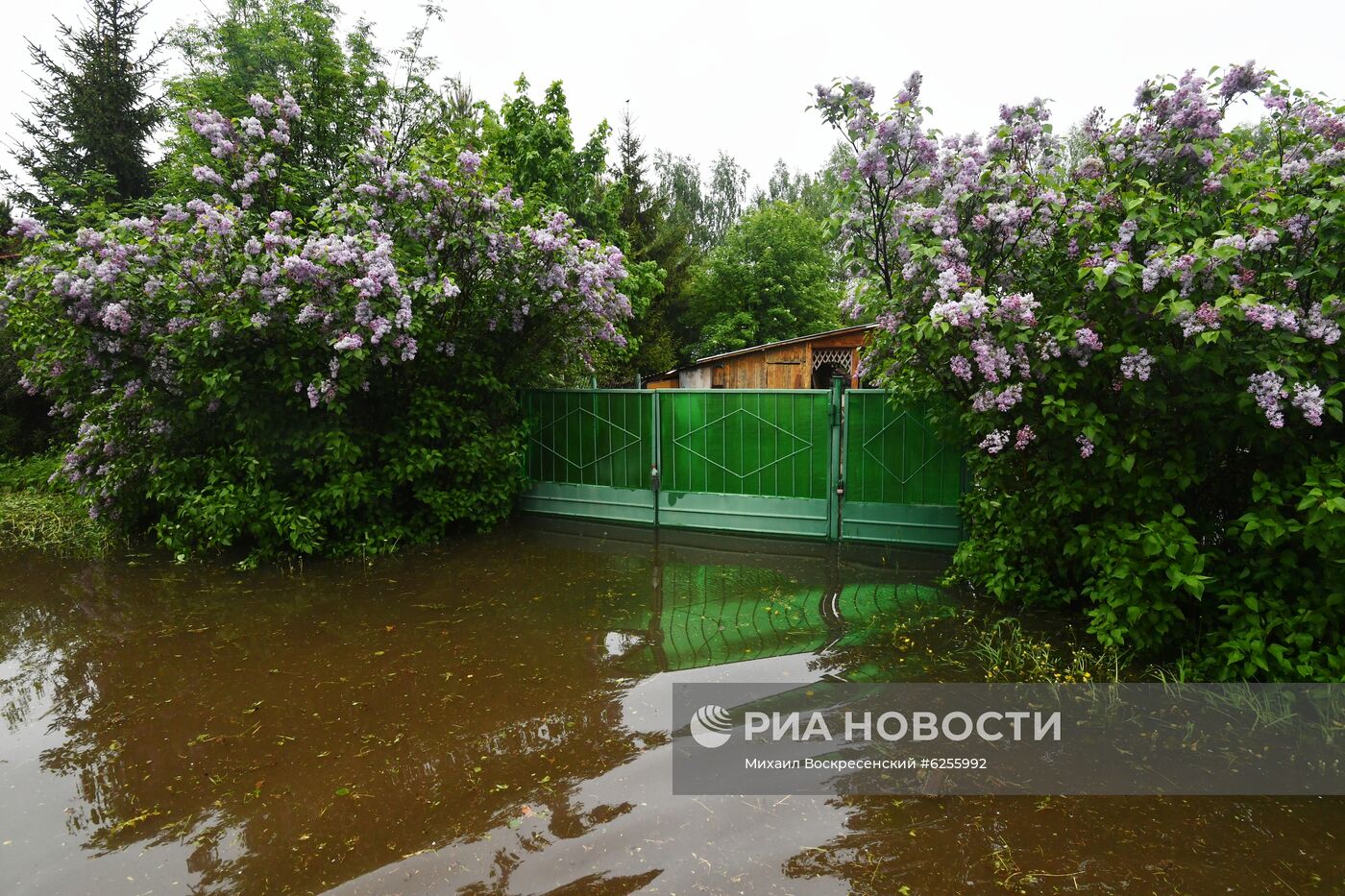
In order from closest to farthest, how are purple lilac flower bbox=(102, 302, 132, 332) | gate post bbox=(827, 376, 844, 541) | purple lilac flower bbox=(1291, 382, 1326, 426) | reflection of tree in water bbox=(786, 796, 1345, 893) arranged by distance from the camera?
reflection of tree in water bbox=(786, 796, 1345, 893) < purple lilac flower bbox=(1291, 382, 1326, 426) < purple lilac flower bbox=(102, 302, 132, 332) < gate post bbox=(827, 376, 844, 541)

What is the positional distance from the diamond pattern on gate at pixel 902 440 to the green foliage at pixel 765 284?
2058 centimetres

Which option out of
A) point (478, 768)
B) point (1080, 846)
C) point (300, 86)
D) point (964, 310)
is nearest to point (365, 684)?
point (478, 768)

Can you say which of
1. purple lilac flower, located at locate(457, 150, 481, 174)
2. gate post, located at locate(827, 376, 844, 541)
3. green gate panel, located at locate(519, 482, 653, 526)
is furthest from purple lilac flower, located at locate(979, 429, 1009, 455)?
purple lilac flower, located at locate(457, 150, 481, 174)

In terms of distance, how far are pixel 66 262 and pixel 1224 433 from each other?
8999 millimetres

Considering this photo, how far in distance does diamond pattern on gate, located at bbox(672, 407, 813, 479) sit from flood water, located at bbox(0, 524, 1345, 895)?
1.82 meters

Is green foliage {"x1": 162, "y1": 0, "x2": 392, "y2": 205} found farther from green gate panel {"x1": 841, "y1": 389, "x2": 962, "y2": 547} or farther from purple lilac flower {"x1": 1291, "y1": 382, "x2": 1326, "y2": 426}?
purple lilac flower {"x1": 1291, "y1": 382, "x2": 1326, "y2": 426}

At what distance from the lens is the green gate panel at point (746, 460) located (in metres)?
7.49

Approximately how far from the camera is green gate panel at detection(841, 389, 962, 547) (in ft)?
22.6

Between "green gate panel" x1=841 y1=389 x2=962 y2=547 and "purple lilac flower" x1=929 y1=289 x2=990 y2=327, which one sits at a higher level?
"purple lilac flower" x1=929 y1=289 x2=990 y2=327

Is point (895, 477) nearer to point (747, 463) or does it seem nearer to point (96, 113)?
point (747, 463)

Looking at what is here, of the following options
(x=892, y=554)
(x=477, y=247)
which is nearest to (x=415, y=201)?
(x=477, y=247)

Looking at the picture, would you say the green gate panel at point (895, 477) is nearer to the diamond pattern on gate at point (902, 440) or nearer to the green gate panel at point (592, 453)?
the diamond pattern on gate at point (902, 440)

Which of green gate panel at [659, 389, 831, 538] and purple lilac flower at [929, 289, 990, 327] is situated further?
green gate panel at [659, 389, 831, 538]

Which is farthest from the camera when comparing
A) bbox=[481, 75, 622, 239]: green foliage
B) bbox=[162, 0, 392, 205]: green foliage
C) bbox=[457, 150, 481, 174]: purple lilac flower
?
bbox=[481, 75, 622, 239]: green foliage
